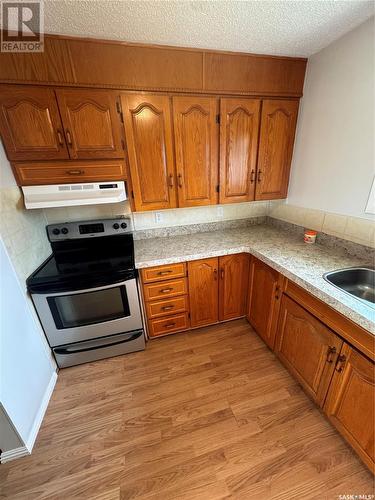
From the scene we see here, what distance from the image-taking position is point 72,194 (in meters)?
1.51

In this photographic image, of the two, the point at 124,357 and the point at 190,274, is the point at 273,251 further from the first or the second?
the point at 124,357

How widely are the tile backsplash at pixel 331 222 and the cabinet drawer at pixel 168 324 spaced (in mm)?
1436

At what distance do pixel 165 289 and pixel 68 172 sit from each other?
119 centimetres

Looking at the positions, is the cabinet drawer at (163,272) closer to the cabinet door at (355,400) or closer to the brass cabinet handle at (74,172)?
the brass cabinet handle at (74,172)

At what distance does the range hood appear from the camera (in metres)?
1.46

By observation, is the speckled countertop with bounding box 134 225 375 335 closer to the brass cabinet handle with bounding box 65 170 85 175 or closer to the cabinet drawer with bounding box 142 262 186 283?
the cabinet drawer with bounding box 142 262 186 283

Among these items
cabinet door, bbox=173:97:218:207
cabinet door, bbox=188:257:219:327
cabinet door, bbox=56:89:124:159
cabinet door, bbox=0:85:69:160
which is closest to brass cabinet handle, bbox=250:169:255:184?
cabinet door, bbox=173:97:218:207

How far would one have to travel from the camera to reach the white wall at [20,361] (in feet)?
3.81

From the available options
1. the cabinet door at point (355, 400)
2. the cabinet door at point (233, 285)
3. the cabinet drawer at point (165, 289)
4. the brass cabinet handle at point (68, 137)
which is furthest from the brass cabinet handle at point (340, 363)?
the brass cabinet handle at point (68, 137)

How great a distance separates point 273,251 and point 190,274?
728 millimetres

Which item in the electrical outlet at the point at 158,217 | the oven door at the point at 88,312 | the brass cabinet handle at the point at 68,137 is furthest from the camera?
the electrical outlet at the point at 158,217

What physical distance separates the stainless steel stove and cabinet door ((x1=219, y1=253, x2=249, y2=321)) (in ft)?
2.64

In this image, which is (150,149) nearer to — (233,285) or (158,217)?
(158,217)

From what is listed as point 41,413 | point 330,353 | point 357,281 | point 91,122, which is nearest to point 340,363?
point 330,353
